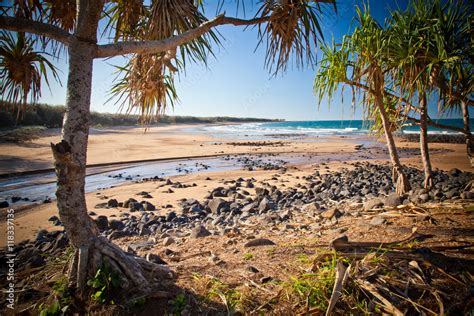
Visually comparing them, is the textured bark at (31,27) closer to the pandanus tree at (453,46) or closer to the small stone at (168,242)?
the small stone at (168,242)

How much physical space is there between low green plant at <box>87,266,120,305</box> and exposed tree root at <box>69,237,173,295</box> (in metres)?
0.03

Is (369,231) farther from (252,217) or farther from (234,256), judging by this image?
(252,217)

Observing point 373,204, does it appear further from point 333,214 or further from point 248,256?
point 248,256

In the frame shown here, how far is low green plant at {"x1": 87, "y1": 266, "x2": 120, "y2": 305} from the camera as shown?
1628mm

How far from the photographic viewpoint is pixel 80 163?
1629 mm

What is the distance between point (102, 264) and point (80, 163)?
0.78 metres

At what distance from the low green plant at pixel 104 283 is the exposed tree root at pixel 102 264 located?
0.03 meters

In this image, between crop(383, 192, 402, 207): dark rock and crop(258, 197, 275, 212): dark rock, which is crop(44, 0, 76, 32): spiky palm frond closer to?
crop(258, 197, 275, 212): dark rock

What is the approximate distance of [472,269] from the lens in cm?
182

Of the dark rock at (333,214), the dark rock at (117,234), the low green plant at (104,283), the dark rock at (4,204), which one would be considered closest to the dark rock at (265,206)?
the dark rock at (333,214)

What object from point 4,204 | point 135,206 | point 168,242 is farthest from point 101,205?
point 168,242

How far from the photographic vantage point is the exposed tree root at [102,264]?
1.68m

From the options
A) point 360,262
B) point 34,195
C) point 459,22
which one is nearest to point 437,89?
point 459,22

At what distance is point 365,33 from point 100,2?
4411 mm
